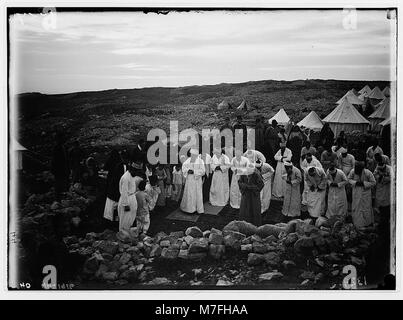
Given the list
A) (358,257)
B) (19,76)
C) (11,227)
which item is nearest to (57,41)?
(19,76)

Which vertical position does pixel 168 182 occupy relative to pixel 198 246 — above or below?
above

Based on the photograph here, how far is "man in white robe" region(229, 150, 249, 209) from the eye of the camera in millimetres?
6746

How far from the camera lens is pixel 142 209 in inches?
265

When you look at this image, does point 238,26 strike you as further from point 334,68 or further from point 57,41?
point 57,41

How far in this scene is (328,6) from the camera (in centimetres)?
663

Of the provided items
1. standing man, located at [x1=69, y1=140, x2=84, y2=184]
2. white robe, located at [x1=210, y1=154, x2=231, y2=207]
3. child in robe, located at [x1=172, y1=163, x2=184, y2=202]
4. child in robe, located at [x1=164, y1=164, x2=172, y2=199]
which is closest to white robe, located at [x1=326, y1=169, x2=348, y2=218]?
white robe, located at [x1=210, y1=154, x2=231, y2=207]

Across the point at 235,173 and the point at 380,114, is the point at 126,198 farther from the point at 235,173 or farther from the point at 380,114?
the point at 380,114

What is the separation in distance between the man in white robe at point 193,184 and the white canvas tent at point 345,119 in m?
1.43

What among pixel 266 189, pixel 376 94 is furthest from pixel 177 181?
pixel 376 94

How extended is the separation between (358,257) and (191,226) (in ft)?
5.98

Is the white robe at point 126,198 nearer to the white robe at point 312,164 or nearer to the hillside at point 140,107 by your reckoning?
the hillside at point 140,107

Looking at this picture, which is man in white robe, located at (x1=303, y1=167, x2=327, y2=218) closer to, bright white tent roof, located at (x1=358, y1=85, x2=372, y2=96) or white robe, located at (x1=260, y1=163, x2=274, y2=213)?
white robe, located at (x1=260, y1=163, x2=274, y2=213)

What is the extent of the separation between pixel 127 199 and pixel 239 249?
1.31m

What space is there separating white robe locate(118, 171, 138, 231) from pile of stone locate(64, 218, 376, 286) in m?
0.15
